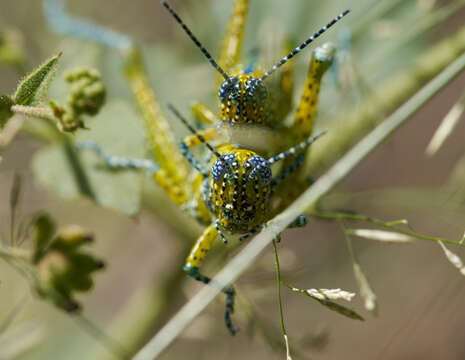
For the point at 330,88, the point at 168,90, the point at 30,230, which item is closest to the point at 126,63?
the point at 168,90

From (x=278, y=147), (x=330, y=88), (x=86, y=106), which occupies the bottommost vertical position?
(x=330, y=88)

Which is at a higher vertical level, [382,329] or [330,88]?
[330,88]

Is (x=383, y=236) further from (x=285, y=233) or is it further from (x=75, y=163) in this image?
(x=75, y=163)

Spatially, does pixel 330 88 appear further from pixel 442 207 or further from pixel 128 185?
pixel 128 185

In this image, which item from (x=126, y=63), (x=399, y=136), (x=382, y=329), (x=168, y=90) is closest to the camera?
(x=126, y=63)

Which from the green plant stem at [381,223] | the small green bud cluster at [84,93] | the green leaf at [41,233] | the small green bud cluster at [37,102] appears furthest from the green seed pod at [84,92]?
the green plant stem at [381,223]

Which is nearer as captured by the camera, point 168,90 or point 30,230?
point 30,230

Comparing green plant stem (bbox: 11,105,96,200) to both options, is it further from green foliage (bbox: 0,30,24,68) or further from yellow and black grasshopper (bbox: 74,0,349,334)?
green foliage (bbox: 0,30,24,68)

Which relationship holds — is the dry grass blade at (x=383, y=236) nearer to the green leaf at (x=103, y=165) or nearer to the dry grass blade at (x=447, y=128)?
the dry grass blade at (x=447, y=128)
